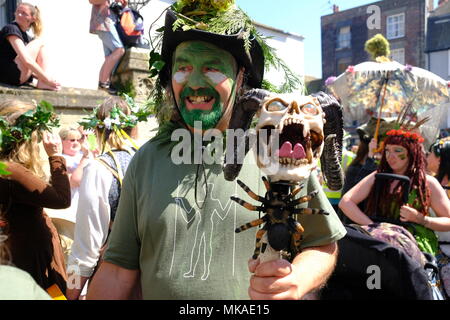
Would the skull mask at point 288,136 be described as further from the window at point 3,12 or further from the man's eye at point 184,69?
the window at point 3,12

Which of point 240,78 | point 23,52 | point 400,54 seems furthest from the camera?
point 400,54

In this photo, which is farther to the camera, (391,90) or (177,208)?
(391,90)

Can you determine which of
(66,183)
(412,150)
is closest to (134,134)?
(66,183)

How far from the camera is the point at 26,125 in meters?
Result: 2.57

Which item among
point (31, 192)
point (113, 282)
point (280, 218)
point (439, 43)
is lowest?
point (113, 282)

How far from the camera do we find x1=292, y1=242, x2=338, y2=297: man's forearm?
1344 mm

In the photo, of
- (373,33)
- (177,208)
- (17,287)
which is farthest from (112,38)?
(373,33)

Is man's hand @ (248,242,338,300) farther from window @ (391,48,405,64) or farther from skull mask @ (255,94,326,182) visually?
window @ (391,48,405,64)

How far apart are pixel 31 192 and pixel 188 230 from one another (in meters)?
1.23

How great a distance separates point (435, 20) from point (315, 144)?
25.6 metres

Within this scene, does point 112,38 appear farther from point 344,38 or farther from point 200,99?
point 344,38

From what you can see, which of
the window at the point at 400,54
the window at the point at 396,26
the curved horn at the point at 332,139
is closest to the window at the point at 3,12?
the curved horn at the point at 332,139

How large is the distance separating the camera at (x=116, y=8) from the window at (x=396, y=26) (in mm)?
21620
